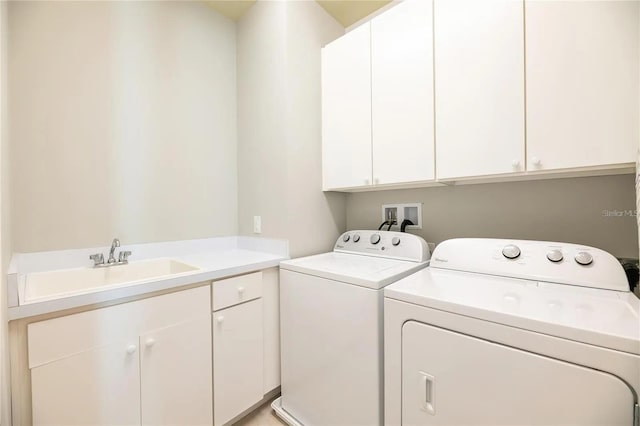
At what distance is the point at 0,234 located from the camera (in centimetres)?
83

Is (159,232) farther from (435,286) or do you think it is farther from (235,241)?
(435,286)

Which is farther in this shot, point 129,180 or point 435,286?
point 129,180

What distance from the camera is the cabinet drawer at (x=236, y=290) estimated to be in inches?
54.6

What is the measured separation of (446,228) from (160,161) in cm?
191

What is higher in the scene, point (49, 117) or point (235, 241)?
point (49, 117)

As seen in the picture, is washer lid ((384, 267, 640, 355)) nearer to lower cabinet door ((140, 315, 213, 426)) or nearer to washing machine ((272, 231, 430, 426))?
washing machine ((272, 231, 430, 426))

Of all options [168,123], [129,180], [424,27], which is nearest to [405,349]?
[424,27]

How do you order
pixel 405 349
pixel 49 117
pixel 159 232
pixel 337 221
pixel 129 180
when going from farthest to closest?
pixel 337 221, pixel 159 232, pixel 129 180, pixel 49 117, pixel 405 349

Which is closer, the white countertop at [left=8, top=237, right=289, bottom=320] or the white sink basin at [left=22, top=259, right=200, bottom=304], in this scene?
the white countertop at [left=8, top=237, right=289, bottom=320]

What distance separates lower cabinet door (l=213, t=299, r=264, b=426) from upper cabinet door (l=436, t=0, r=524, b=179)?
133cm

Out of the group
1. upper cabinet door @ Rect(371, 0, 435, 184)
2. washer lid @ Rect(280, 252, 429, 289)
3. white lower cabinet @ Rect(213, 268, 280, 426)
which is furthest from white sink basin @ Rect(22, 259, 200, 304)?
upper cabinet door @ Rect(371, 0, 435, 184)

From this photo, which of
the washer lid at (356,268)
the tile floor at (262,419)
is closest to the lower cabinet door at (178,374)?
the tile floor at (262,419)

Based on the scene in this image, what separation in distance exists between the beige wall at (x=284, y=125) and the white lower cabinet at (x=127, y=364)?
2.43 feet

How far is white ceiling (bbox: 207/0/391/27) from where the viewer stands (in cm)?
192
